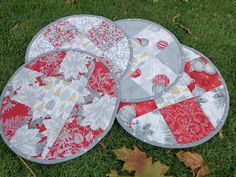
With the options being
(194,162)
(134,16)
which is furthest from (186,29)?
(194,162)

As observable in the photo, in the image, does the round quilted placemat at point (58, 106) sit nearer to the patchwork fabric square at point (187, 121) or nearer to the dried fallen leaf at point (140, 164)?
the dried fallen leaf at point (140, 164)

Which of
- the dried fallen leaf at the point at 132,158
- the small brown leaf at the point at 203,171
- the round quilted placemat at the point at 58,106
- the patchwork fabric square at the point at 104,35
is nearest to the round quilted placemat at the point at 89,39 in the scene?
the patchwork fabric square at the point at 104,35

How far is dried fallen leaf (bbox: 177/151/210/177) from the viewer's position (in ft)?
6.59

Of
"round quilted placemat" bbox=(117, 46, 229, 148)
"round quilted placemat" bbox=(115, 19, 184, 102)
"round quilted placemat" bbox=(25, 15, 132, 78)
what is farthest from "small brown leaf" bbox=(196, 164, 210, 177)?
"round quilted placemat" bbox=(25, 15, 132, 78)

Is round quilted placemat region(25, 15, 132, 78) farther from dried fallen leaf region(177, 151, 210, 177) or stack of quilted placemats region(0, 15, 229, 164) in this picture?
dried fallen leaf region(177, 151, 210, 177)

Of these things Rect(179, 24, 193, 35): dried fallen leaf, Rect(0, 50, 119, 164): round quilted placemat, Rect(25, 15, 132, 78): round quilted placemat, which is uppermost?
Rect(25, 15, 132, 78): round quilted placemat

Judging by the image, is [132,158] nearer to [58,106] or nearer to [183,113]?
[183,113]

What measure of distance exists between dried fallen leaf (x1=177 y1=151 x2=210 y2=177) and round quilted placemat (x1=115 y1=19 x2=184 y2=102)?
46cm

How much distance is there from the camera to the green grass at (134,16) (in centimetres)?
205

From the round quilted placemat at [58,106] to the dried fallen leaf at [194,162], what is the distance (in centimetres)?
52

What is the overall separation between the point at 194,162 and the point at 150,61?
2.72 feet

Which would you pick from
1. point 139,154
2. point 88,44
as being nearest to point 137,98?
point 139,154

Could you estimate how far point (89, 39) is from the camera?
2566 mm

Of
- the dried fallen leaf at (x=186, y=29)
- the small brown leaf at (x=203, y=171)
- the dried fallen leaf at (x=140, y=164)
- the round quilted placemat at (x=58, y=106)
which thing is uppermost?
the dried fallen leaf at (x=186, y=29)
